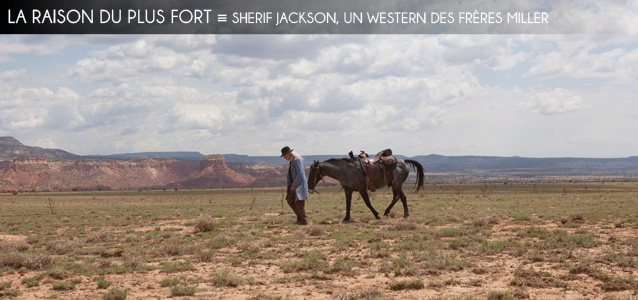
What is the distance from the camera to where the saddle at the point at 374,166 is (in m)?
17.8

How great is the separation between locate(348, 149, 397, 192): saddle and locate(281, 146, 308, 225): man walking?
2254mm

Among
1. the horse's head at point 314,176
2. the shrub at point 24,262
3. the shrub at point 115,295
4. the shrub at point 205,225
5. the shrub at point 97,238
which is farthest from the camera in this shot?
the horse's head at point 314,176

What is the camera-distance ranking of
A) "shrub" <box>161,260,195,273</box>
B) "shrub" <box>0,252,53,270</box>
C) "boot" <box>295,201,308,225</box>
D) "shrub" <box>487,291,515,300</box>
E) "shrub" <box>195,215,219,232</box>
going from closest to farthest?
"shrub" <box>487,291,515,300</box> → "shrub" <box>161,260,195,273</box> → "shrub" <box>0,252,53,270</box> → "shrub" <box>195,215,219,232</box> → "boot" <box>295,201,308,225</box>

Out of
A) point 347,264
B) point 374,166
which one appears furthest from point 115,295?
point 374,166

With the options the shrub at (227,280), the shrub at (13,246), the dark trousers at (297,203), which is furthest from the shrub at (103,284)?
the dark trousers at (297,203)

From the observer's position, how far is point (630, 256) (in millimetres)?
10023

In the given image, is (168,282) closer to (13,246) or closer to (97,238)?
(13,246)

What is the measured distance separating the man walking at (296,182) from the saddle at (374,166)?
2.25 meters

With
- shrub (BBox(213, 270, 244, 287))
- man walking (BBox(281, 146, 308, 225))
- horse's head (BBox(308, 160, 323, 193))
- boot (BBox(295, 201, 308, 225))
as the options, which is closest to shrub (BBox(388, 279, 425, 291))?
shrub (BBox(213, 270, 244, 287))

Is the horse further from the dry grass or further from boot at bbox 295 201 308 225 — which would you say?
the dry grass

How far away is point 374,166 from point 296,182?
312 centimetres

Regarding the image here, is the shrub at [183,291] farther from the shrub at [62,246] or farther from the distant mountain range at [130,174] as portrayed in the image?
the distant mountain range at [130,174]

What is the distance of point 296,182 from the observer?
1639cm

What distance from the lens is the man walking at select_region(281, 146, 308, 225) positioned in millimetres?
16391
